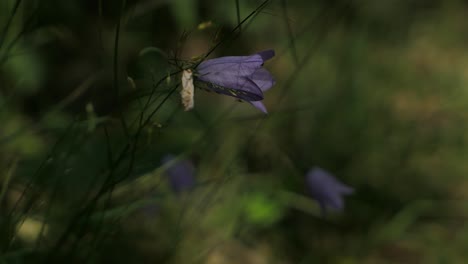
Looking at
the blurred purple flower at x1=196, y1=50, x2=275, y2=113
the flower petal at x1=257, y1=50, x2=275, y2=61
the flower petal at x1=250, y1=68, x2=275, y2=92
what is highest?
the flower petal at x1=257, y1=50, x2=275, y2=61

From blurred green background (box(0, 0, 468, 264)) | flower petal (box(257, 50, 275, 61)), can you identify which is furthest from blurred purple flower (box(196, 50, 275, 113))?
blurred green background (box(0, 0, 468, 264))

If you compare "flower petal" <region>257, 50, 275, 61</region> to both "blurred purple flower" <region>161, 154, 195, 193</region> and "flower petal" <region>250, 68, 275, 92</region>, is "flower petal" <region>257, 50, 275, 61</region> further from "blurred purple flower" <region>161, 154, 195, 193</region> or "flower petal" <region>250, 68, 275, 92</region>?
"blurred purple flower" <region>161, 154, 195, 193</region>

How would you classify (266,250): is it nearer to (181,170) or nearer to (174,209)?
(174,209)

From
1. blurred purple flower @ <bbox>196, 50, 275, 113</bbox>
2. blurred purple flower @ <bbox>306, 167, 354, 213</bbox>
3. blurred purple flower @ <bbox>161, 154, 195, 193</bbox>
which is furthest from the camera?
blurred purple flower @ <bbox>161, 154, 195, 193</bbox>

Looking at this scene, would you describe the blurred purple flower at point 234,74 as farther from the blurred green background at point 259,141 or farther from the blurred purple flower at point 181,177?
the blurred purple flower at point 181,177

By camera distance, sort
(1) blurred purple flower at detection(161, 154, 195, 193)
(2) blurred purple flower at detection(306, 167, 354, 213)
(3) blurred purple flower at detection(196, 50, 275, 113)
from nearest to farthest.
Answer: (3) blurred purple flower at detection(196, 50, 275, 113)
(2) blurred purple flower at detection(306, 167, 354, 213)
(1) blurred purple flower at detection(161, 154, 195, 193)

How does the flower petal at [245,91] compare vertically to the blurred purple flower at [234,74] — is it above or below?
below

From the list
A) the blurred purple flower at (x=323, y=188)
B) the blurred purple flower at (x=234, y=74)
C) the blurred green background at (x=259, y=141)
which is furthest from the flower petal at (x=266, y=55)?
the blurred purple flower at (x=323, y=188)
